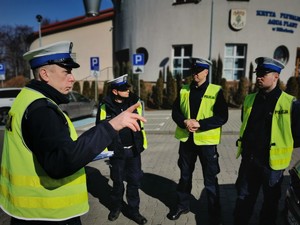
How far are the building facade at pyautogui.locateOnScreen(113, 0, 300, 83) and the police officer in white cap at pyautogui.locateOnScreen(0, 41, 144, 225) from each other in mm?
16713

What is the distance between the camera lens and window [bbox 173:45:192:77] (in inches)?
778

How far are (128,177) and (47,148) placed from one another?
244 cm

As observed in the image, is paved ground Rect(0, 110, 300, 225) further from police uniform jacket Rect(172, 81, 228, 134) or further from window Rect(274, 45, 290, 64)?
window Rect(274, 45, 290, 64)

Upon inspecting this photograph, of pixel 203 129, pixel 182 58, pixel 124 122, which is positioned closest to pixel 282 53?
pixel 182 58

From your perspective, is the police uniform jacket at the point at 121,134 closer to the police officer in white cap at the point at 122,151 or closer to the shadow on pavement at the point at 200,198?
the police officer in white cap at the point at 122,151

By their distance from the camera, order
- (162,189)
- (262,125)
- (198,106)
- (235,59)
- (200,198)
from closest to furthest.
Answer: (262,125)
(198,106)
(200,198)
(162,189)
(235,59)

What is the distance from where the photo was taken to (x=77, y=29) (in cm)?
A: 2525

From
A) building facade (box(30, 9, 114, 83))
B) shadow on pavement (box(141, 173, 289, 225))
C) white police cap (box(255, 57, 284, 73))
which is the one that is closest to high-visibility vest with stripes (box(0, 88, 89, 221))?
white police cap (box(255, 57, 284, 73))

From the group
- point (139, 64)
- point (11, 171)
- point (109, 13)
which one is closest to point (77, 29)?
point (109, 13)

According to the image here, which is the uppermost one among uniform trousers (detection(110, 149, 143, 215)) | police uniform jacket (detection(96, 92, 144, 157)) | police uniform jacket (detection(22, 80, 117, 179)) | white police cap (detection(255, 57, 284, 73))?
white police cap (detection(255, 57, 284, 73))

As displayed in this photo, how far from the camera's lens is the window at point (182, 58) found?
19.8m

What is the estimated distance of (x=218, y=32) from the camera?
18.8 meters

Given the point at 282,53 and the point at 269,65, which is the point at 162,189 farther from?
the point at 282,53

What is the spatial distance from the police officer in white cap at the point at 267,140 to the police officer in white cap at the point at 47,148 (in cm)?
188
